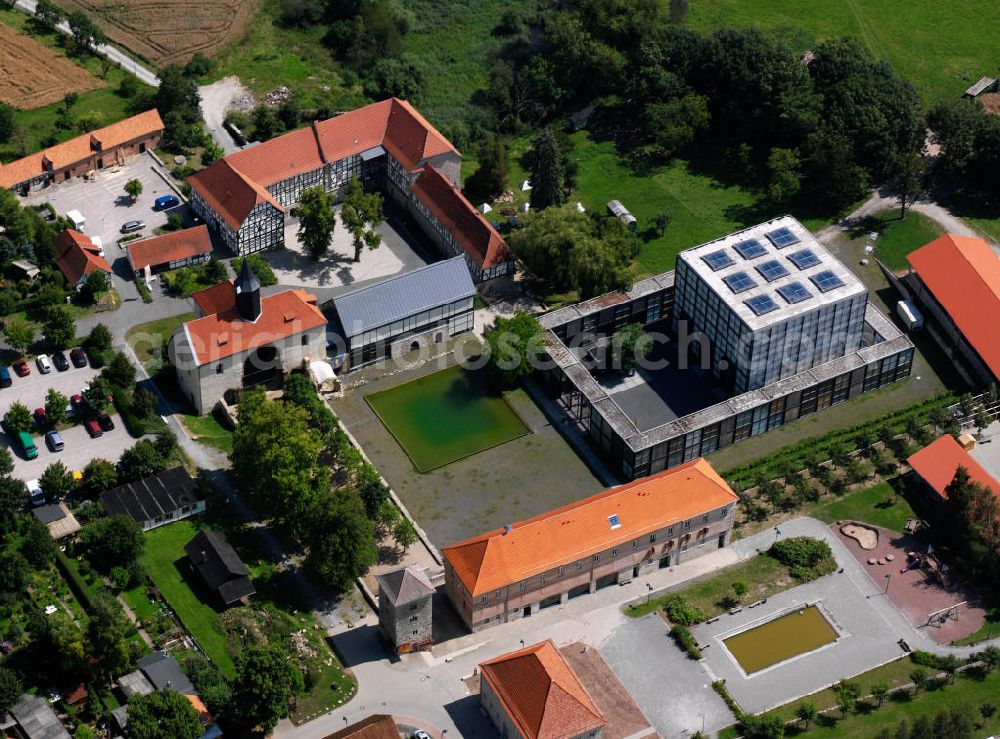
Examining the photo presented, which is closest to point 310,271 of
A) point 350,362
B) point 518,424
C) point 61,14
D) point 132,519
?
point 350,362

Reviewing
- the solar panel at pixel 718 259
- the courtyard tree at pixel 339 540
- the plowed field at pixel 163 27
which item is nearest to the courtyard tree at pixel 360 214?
the solar panel at pixel 718 259

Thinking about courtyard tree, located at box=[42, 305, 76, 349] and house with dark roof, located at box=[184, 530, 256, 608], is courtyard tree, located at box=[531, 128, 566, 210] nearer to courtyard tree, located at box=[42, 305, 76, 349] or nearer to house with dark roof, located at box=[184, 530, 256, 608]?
courtyard tree, located at box=[42, 305, 76, 349]

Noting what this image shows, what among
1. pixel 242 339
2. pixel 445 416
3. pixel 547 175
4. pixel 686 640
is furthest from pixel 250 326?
pixel 686 640

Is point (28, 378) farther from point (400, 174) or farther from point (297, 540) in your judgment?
point (400, 174)

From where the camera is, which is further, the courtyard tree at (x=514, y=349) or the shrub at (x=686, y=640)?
the courtyard tree at (x=514, y=349)

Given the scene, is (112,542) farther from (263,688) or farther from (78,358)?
(78,358)

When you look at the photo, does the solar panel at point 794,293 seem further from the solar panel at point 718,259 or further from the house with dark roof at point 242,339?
the house with dark roof at point 242,339
